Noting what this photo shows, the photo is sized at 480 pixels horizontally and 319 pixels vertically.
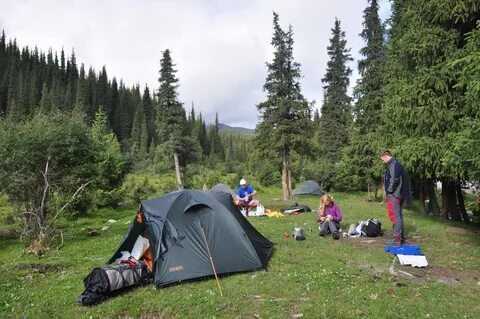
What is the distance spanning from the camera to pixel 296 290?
6.01 m

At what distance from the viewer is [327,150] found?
1367 inches

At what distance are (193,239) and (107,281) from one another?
165 centimetres

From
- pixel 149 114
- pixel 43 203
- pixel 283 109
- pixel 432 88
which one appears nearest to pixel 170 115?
pixel 283 109

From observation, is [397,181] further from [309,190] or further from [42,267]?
[309,190]

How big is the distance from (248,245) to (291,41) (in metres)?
19.4

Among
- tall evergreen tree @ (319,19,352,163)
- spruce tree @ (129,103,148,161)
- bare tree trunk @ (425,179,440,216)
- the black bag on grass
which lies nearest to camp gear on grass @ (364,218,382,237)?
the black bag on grass

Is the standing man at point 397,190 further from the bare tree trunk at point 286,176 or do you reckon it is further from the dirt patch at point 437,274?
the bare tree trunk at point 286,176

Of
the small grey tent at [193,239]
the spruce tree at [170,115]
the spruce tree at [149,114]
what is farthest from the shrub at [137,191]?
the spruce tree at [149,114]

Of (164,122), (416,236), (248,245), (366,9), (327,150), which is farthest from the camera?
(327,150)

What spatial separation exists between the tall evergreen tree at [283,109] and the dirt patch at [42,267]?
16.5 meters

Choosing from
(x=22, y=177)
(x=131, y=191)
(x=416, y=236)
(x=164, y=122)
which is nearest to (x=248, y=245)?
(x=416, y=236)

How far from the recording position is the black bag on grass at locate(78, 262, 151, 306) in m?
5.91

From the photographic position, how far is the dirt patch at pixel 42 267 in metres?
8.19

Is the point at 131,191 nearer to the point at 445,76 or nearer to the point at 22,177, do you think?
the point at 22,177
